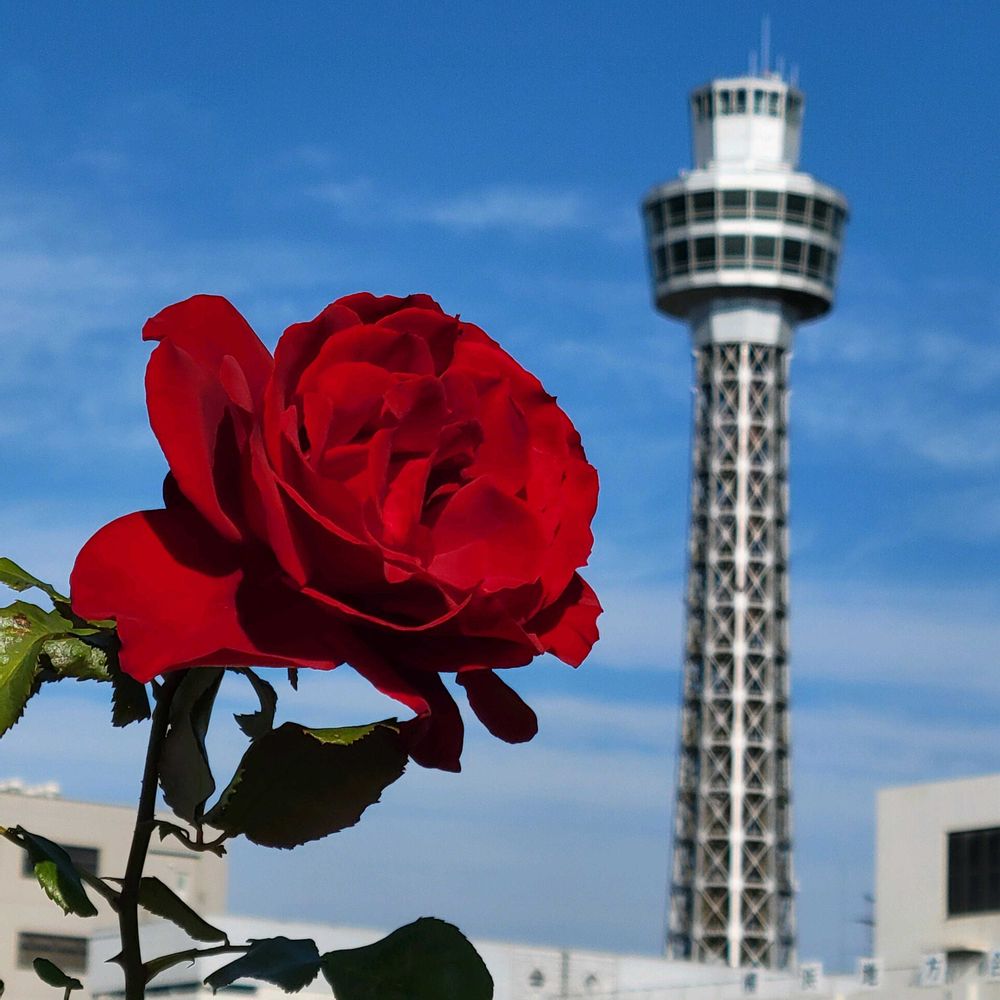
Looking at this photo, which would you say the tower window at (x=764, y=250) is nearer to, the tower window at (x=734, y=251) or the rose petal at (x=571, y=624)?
the tower window at (x=734, y=251)

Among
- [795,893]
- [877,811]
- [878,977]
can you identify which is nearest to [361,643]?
[878,977]

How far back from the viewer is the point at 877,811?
42.3 m

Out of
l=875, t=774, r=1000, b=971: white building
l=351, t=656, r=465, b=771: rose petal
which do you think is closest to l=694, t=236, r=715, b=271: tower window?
l=875, t=774, r=1000, b=971: white building

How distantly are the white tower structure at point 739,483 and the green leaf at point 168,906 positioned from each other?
222ft

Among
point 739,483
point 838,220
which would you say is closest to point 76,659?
point 739,483

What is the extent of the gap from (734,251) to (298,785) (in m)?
73.2

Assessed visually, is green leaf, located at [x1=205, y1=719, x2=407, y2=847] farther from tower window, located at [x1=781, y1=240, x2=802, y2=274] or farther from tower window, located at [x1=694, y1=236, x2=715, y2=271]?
tower window, located at [x1=781, y1=240, x2=802, y2=274]

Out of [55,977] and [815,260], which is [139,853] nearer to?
[55,977]

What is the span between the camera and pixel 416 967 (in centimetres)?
109

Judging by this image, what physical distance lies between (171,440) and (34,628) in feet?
0.60

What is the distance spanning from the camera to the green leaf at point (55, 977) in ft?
3.63

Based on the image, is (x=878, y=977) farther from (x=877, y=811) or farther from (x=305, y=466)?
(x=305, y=466)

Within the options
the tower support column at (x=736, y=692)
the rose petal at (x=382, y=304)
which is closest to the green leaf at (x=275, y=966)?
the rose petal at (x=382, y=304)

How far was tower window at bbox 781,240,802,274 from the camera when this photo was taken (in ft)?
241
